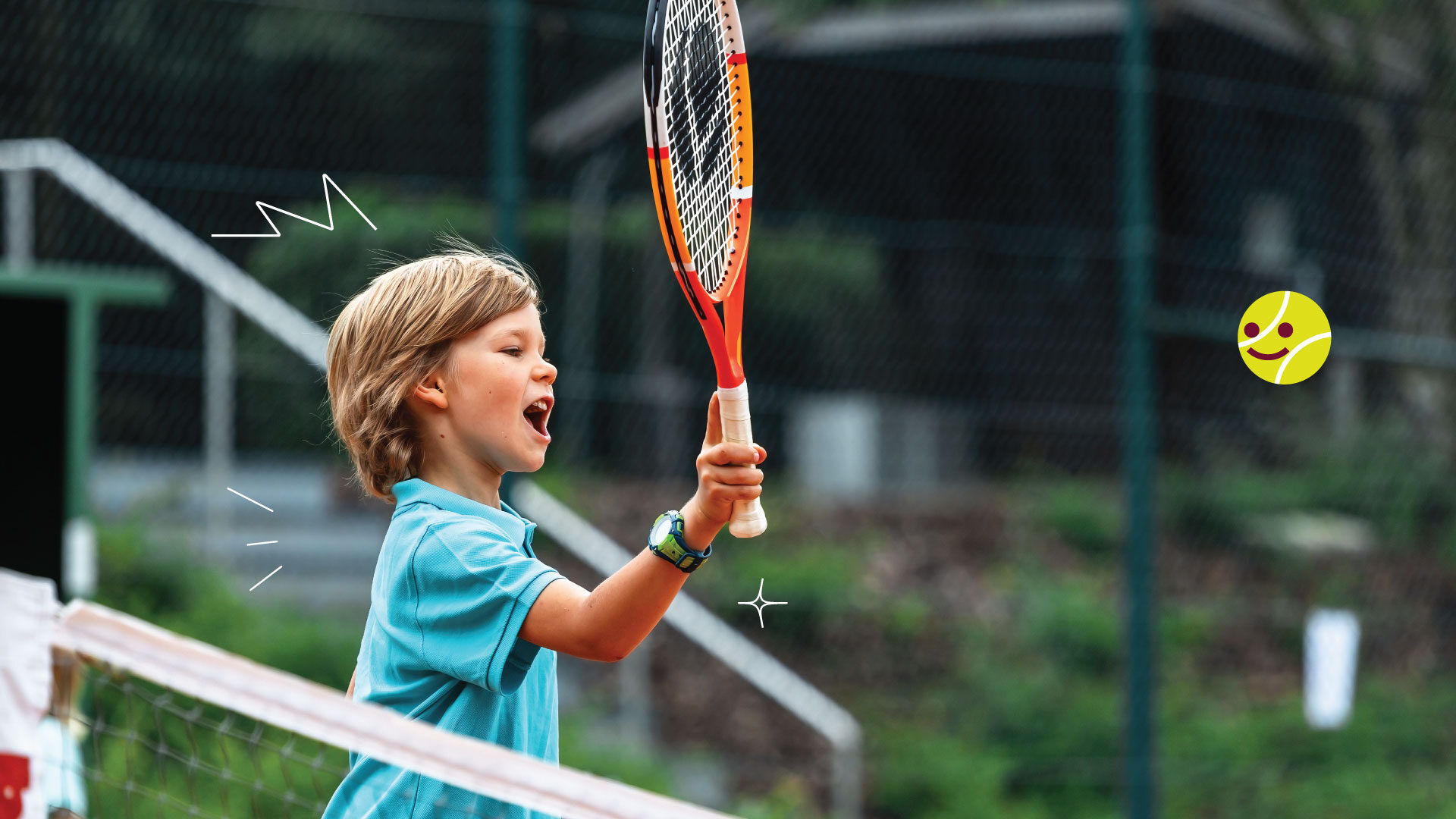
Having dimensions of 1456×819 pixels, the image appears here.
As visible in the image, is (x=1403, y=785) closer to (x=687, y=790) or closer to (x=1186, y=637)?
(x=1186, y=637)

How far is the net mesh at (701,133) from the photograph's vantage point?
2.33 metres

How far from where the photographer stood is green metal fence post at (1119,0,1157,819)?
208 inches

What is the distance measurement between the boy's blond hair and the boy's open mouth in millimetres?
110

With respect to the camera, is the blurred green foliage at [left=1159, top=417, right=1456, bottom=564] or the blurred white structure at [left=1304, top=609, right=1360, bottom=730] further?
the blurred green foliage at [left=1159, top=417, right=1456, bottom=564]

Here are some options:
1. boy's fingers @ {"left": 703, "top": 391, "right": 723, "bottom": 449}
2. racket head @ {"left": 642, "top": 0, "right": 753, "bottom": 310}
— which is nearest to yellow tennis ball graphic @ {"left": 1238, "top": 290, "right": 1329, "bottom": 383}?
racket head @ {"left": 642, "top": 0, "right": 753, "bottom": 310}

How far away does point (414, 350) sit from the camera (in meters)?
1.98

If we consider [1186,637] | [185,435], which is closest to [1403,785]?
[1186,637]

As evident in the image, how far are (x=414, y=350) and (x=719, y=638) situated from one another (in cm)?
397

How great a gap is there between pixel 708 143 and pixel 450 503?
795mm

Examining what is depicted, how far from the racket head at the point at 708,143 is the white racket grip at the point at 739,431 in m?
0.26

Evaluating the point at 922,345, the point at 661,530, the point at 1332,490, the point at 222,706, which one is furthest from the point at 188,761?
the point at 922,345

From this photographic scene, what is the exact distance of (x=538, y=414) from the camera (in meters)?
2.07

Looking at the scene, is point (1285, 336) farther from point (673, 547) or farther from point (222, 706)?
point (222, 706)

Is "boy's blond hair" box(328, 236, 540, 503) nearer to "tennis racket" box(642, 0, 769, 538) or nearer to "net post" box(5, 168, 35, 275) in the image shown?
"tennis racket" box(642, 0, 769, 538)
